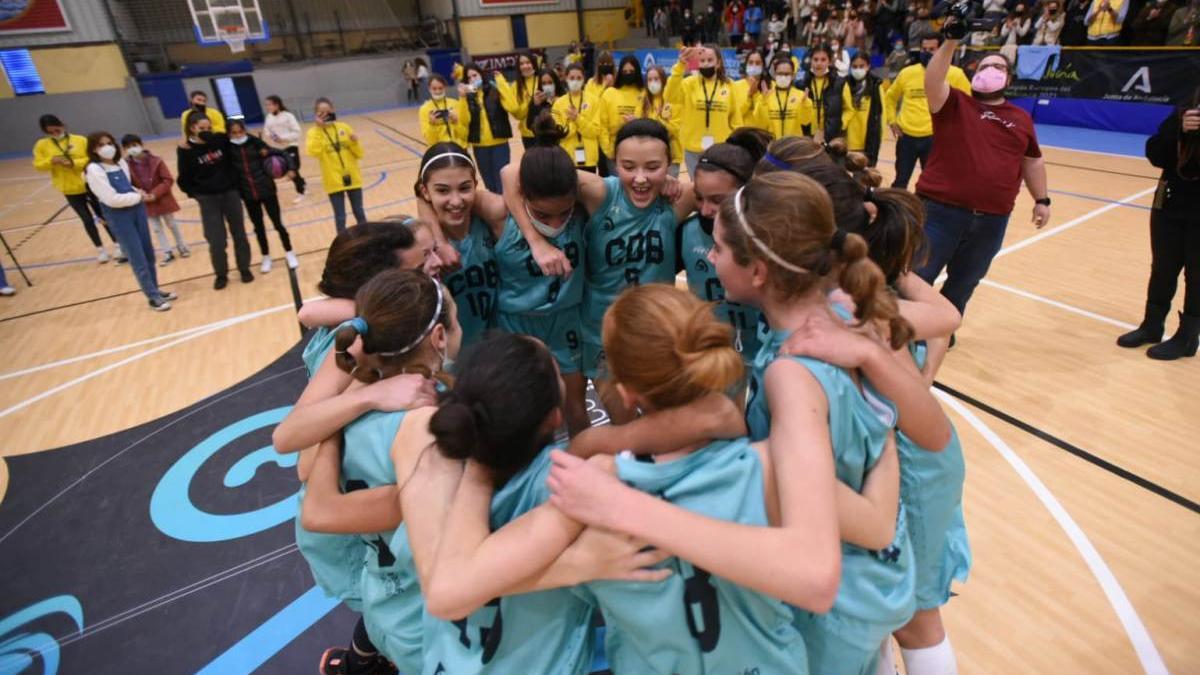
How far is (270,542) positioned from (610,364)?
2858mm

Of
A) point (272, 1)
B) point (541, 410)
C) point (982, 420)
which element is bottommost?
point (982, 420)

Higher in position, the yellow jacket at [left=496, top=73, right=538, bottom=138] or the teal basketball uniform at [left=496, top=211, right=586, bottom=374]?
the yellow jacket at [left=496, top=73, right=538, bottom=138]

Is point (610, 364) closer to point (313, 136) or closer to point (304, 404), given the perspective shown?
point (304, 404)

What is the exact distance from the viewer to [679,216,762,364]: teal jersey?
2.98m

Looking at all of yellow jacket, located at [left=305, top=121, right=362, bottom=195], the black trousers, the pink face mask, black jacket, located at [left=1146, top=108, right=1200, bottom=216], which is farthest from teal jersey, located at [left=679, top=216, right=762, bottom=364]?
yellow jacket, located at [left=305, top=121, right=362, bottom=195]

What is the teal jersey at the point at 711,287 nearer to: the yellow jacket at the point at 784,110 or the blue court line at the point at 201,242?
the yellow jacket at the point at 784,110

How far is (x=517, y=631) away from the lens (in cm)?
148

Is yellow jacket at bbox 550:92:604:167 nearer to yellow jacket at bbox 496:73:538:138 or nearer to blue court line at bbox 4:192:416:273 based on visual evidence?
yellow jacket at bbox 496:73:538:138

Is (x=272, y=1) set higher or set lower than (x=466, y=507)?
higher

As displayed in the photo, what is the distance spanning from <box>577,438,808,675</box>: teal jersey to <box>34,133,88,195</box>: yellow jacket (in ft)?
29.3

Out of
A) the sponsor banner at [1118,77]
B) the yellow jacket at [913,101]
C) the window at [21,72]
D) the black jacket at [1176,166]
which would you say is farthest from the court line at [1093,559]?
the window at [21,72]

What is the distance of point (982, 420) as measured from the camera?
3.94 metres

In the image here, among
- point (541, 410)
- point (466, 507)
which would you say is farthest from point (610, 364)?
point (466, 507)

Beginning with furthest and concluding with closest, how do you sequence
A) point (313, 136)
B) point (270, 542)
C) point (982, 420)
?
point (313, 136) → point (982, 420) → point (270, 542)
